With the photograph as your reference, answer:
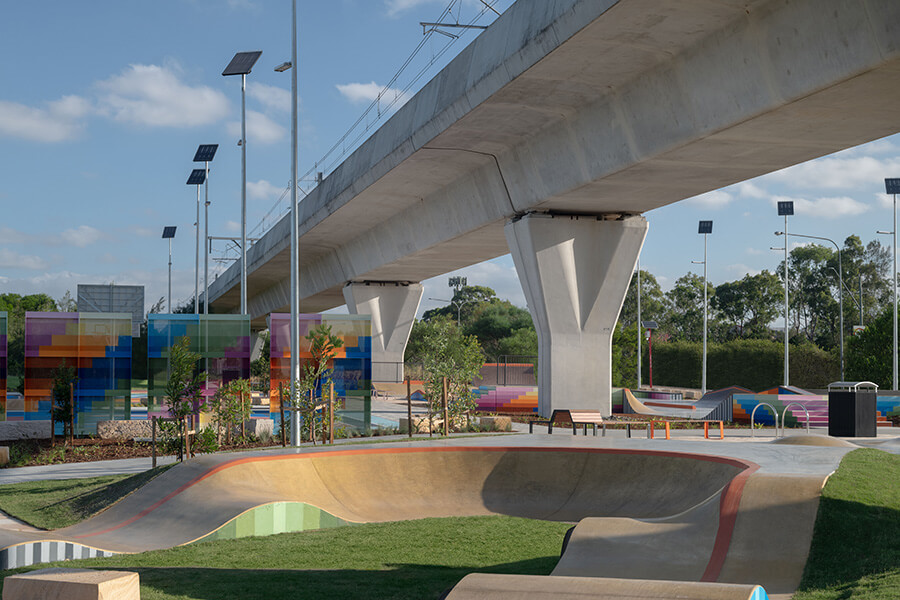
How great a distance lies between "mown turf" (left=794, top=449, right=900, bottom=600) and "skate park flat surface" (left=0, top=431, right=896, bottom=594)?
0.61 feet

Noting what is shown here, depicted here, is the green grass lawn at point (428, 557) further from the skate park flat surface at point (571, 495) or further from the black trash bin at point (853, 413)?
the black trash bin at point (853, 413)

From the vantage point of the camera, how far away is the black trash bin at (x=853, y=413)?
69.8 feet

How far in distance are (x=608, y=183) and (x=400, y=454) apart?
360 inches

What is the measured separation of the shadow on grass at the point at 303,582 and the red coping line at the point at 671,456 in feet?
6.15

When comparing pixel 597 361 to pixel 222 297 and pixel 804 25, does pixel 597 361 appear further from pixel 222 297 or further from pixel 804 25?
pixel 222 297

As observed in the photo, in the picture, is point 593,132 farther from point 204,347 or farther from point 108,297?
point 108,297

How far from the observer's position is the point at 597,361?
26250 mm

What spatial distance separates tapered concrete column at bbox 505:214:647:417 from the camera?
25.2 m

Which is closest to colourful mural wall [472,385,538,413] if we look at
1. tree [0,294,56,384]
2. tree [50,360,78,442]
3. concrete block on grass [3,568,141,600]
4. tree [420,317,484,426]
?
tree [420,317,484,426]

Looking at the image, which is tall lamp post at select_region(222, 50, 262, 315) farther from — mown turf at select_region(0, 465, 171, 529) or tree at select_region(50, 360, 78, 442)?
mown turf at select_region(0, 465, 171, 529)

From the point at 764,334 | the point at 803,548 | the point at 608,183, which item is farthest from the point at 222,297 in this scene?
the point at 803,548

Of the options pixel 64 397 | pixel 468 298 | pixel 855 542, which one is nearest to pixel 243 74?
pixel 64 397

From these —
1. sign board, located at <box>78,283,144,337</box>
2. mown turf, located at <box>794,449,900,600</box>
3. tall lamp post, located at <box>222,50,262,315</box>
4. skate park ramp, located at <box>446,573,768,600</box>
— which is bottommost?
mown turf, located at <box>794,449,900,600</box>

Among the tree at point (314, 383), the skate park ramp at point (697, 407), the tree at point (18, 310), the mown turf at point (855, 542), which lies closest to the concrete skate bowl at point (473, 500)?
the mown turf at point (855, 542)
